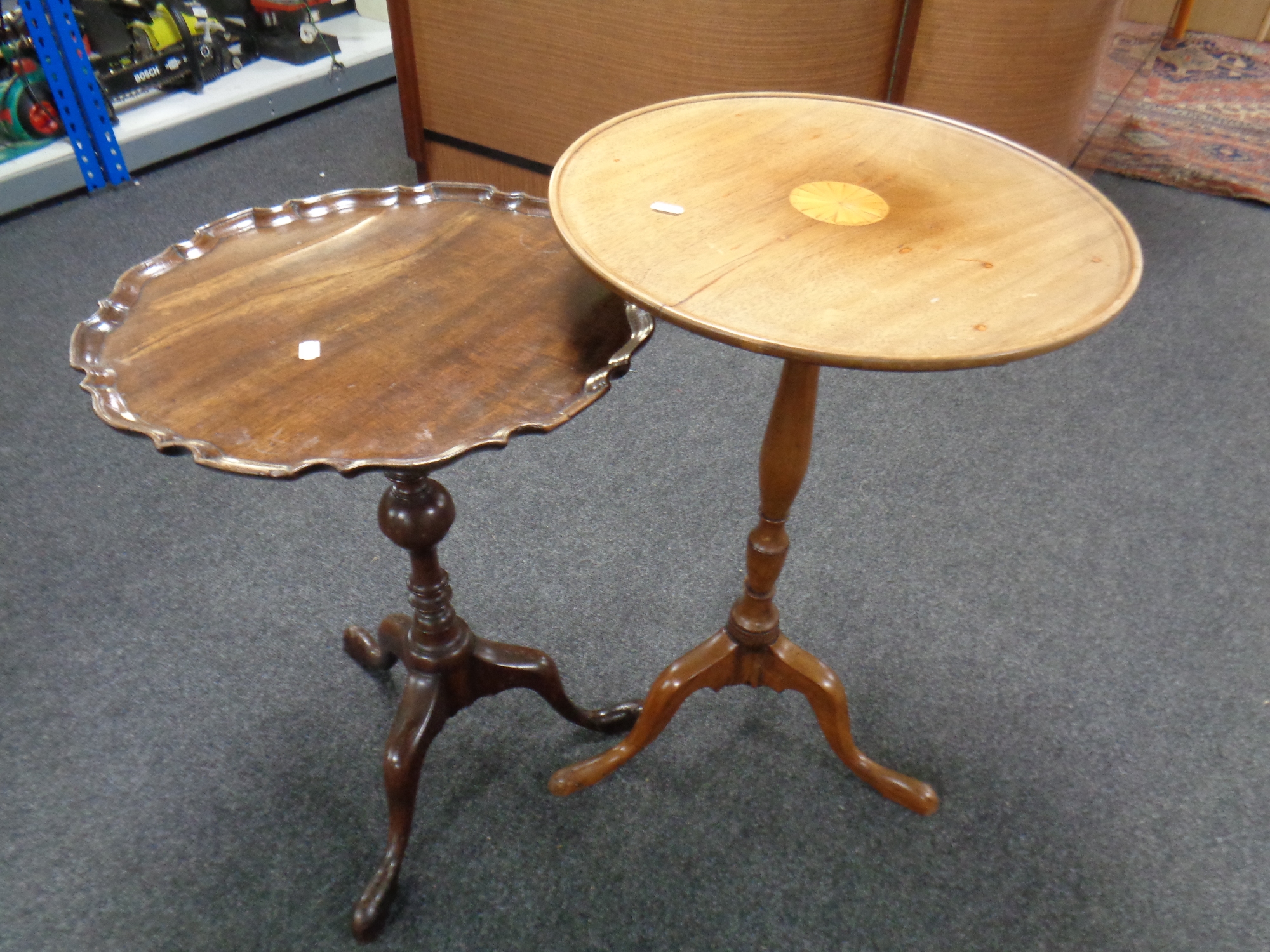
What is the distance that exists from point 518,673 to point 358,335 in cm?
54

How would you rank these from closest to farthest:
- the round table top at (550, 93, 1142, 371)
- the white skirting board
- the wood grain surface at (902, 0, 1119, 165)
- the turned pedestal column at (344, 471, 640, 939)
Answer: the round table top at (550, 93, 1142, 371)
the turned pedestal column at (344, 471, 640, 939)
the wood grain surface at (902, 0, 1119, 165)
the white skirting board

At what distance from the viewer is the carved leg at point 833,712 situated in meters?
1.25

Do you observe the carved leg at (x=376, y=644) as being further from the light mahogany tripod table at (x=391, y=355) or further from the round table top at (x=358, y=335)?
the round table top at (x=358, y=335)

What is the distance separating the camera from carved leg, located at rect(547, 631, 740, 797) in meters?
1.25

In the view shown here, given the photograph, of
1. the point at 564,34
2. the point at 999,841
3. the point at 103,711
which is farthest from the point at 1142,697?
the point at 564,34

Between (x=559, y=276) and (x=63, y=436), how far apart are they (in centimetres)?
138

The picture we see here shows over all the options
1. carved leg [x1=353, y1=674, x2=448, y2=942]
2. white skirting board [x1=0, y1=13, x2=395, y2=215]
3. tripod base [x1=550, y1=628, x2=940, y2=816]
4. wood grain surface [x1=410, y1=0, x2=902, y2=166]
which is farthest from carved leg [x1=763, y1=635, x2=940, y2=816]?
white skirting board [x1=0, y1=13, x2=395, y2=215]

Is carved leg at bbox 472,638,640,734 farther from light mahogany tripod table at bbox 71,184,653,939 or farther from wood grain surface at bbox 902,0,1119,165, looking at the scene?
wood grain surface at bbox 902,0,1119,165

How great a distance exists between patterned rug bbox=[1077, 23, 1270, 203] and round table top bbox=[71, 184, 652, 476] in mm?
1895

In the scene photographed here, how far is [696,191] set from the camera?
959mm

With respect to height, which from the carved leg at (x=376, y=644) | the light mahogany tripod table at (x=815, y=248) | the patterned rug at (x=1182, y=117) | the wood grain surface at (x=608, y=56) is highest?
the light mahogany tripod table at (x=815, y=248)

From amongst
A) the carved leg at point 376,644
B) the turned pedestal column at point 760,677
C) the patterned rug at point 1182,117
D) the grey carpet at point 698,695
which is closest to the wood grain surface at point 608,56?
the grey carpet at point 698,695

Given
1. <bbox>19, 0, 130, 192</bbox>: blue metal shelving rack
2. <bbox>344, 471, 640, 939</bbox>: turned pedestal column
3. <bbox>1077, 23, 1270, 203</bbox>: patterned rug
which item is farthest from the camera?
<bbox>1077, 23, 1270, 203</bbox>: patterned rug

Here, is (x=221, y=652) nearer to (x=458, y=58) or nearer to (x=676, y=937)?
(x=676, y=937)
